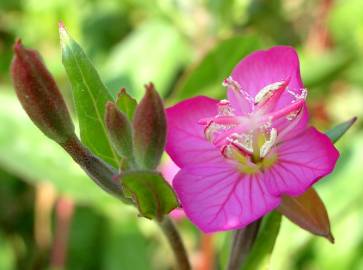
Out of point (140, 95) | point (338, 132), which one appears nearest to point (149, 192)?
point (338, 132)

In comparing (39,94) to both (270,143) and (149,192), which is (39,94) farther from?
(270,143)

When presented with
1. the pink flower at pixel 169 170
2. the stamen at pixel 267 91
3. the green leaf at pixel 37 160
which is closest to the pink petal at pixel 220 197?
the stamen at pixel 267 91

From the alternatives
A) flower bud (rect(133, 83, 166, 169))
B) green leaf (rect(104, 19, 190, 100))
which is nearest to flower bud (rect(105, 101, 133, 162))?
flower bud (rect(133, 83, 166, 169))

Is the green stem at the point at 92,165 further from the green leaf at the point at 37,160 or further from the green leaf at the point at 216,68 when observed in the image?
the green leaf at the point at 37,160

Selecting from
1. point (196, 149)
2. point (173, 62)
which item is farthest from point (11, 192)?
point (196, 149)

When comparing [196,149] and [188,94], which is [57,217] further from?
[196,149]

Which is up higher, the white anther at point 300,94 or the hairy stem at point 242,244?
the white anther at point 300,94

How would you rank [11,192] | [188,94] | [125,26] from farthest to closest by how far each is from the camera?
[125,26] → [11,192] → [188,94]
